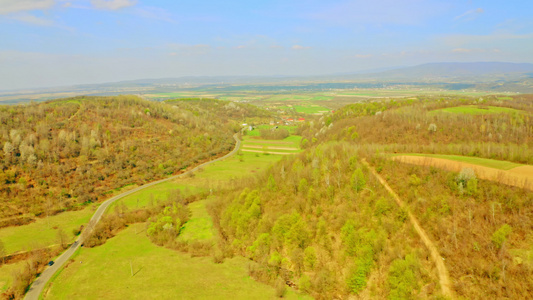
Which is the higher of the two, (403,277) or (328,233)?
(403,277)

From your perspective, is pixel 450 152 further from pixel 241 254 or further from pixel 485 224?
pixel 241 254

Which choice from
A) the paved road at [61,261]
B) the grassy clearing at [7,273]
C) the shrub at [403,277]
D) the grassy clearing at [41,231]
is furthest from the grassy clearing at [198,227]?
the shrub at [403,277]

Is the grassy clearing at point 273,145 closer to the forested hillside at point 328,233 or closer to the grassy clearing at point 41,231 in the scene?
the forested hillside at point 328,233

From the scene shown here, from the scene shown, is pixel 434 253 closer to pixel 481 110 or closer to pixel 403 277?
pixel 403 277

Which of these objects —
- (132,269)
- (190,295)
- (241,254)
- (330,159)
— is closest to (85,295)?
(132,269)

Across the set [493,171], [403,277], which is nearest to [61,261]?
[403,277]

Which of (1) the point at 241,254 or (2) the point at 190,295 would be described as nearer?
(2) the point at 190,295

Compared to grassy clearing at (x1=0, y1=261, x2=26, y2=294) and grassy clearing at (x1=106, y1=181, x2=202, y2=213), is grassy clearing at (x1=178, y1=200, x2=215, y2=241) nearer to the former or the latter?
grassy clearing at (x1=106, y1=181, x2=202, y2=213)
